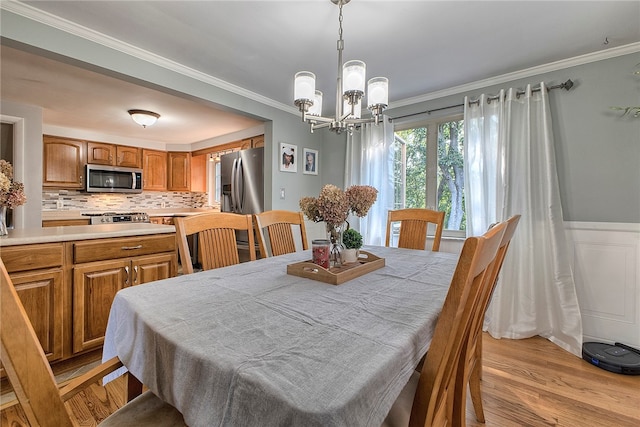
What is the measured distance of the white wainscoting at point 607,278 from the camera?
2150 millimetres

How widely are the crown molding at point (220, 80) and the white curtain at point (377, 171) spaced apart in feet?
1.26

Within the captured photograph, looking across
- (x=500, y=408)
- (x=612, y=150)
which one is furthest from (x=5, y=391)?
(x=612, y=150)

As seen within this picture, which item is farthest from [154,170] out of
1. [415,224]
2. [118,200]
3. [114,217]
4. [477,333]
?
[477,333]

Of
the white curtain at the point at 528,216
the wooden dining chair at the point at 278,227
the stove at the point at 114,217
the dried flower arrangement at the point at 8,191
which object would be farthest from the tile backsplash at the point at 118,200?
the white curtain at the point at 528,216

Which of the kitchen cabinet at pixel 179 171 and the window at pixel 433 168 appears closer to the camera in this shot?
the window at pixel 433 168

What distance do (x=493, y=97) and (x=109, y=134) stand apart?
5.41 meters

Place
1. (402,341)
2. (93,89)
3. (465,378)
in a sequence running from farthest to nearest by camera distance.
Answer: (93,89) → (465,378) → (402,341)

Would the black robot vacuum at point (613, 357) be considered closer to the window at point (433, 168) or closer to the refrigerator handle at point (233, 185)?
the window at point (433, 168)

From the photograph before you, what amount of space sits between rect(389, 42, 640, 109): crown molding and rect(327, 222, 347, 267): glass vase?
2.27 m

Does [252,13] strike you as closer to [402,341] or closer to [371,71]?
[371,71]

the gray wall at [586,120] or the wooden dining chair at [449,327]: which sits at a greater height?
the gray wall at [586,120]

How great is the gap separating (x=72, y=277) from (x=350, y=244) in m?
1.82

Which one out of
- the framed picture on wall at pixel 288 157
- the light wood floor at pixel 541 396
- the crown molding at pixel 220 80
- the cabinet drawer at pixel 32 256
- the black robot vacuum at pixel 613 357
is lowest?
the light wood floor at pixel 541 396

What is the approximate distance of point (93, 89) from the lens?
2.86m
